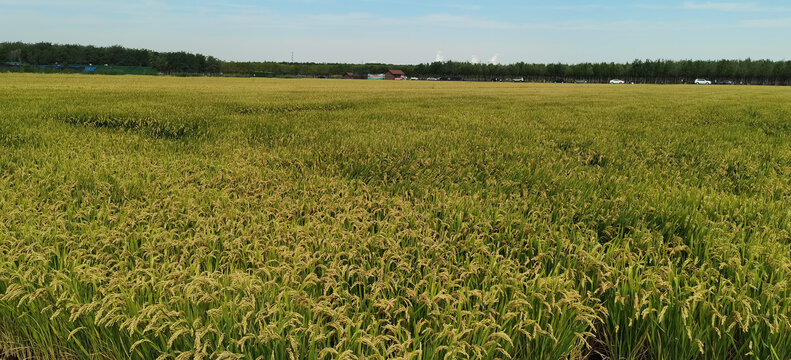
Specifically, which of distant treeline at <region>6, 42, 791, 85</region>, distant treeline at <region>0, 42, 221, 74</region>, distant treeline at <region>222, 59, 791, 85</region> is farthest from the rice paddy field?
distant treeline at <region>222, 59, 791, 85</region>

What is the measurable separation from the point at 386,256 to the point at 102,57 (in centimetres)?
20148

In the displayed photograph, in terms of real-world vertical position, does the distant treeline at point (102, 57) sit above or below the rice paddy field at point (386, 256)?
above

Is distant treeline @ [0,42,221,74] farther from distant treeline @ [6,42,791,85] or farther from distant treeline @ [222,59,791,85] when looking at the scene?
distant treeline @ [222,59,791,85]

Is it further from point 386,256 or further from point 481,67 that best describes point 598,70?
point 386,256

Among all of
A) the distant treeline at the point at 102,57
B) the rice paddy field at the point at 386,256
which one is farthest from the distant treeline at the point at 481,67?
the rice paddy field at the point at 386,256

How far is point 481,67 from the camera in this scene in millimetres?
176750

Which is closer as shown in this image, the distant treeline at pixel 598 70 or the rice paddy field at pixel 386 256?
the rice paddy field at pixel 386 256

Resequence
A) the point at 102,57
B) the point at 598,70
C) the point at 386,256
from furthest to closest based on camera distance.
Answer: the point at 102,57, the point at 598,70, the point at 386,256

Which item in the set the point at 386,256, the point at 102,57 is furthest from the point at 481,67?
the point at 386,256

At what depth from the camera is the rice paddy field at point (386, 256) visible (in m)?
2.07

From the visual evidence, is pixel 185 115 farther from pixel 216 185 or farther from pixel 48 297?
pixel 48 297

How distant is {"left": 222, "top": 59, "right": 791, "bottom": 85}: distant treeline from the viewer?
13838 centimetres

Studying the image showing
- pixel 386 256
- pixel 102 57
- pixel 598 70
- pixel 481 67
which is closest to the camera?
pixel 386 256

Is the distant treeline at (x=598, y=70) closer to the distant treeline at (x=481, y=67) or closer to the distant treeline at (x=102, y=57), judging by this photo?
the distant treeline at (x=481, y=67)
